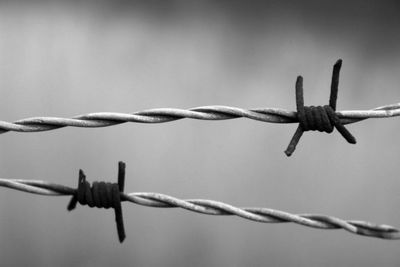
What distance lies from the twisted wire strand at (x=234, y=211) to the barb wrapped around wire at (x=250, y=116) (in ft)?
0.12

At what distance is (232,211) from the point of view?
10.2 inches

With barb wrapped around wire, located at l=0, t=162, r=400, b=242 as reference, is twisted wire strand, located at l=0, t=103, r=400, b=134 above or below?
above

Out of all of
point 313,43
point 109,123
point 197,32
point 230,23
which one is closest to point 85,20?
point 197,32

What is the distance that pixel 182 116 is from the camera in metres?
0.26

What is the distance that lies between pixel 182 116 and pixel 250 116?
1.6 inches

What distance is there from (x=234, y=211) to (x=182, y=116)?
0.22ft

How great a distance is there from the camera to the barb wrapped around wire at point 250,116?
0.83 ft

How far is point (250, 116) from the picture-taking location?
0.84 ft

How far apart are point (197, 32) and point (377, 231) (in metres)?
1.17

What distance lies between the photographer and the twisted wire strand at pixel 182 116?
0.85 feet

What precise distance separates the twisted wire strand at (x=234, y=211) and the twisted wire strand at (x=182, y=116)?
37 millimetres

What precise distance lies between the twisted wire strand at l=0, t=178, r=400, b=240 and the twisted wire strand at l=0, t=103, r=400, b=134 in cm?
4

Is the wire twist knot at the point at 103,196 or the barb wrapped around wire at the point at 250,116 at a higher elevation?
the barb wrapped around wire at the point at 250,116

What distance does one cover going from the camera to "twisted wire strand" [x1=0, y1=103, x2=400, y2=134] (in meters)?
0.26
